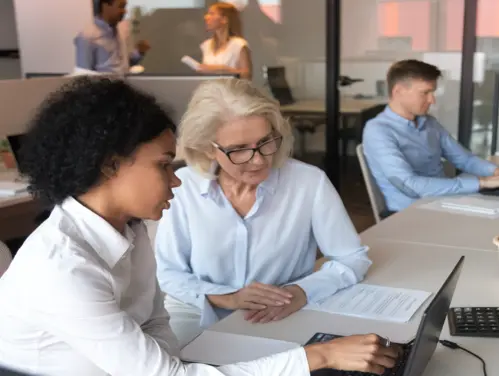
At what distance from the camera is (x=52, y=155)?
111 centimetres

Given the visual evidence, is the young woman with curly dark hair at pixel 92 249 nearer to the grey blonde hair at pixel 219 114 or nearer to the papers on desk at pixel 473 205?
the grey blonde hair at pixel 219 114

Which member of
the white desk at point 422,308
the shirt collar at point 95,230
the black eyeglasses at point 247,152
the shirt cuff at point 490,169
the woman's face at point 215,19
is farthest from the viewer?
the woman's face at point 215,19

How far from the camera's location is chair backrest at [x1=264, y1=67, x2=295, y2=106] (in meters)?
5.35

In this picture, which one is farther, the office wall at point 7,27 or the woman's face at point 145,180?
the office wall at point 7,27

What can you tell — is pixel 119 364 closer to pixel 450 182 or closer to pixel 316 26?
pixel 450 182

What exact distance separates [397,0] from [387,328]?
12.9ft

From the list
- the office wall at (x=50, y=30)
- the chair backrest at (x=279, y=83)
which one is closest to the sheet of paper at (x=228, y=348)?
the chair backrest at (x=279, y=83)

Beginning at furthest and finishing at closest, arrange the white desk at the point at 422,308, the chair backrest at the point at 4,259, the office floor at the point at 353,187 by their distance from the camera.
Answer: the office floor at the point at 353,187, the chair backrest at the point at 4,259, the white desk at the point at 422,308

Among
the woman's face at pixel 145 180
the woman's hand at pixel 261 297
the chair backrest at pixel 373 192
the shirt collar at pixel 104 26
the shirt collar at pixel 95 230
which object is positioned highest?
the shirt collar at pixel 104 26

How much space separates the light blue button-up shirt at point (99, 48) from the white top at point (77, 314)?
327cm

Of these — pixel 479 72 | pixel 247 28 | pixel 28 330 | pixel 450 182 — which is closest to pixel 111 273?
pixel 28 330

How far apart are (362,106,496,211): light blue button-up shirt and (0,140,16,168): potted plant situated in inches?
73.5

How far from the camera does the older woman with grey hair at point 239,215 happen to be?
1.74 meters

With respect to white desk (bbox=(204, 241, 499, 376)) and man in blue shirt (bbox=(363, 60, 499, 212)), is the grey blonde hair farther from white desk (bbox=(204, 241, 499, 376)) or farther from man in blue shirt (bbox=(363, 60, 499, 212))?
man in blue shirt (bbox=(363, 60, 499, 212))
